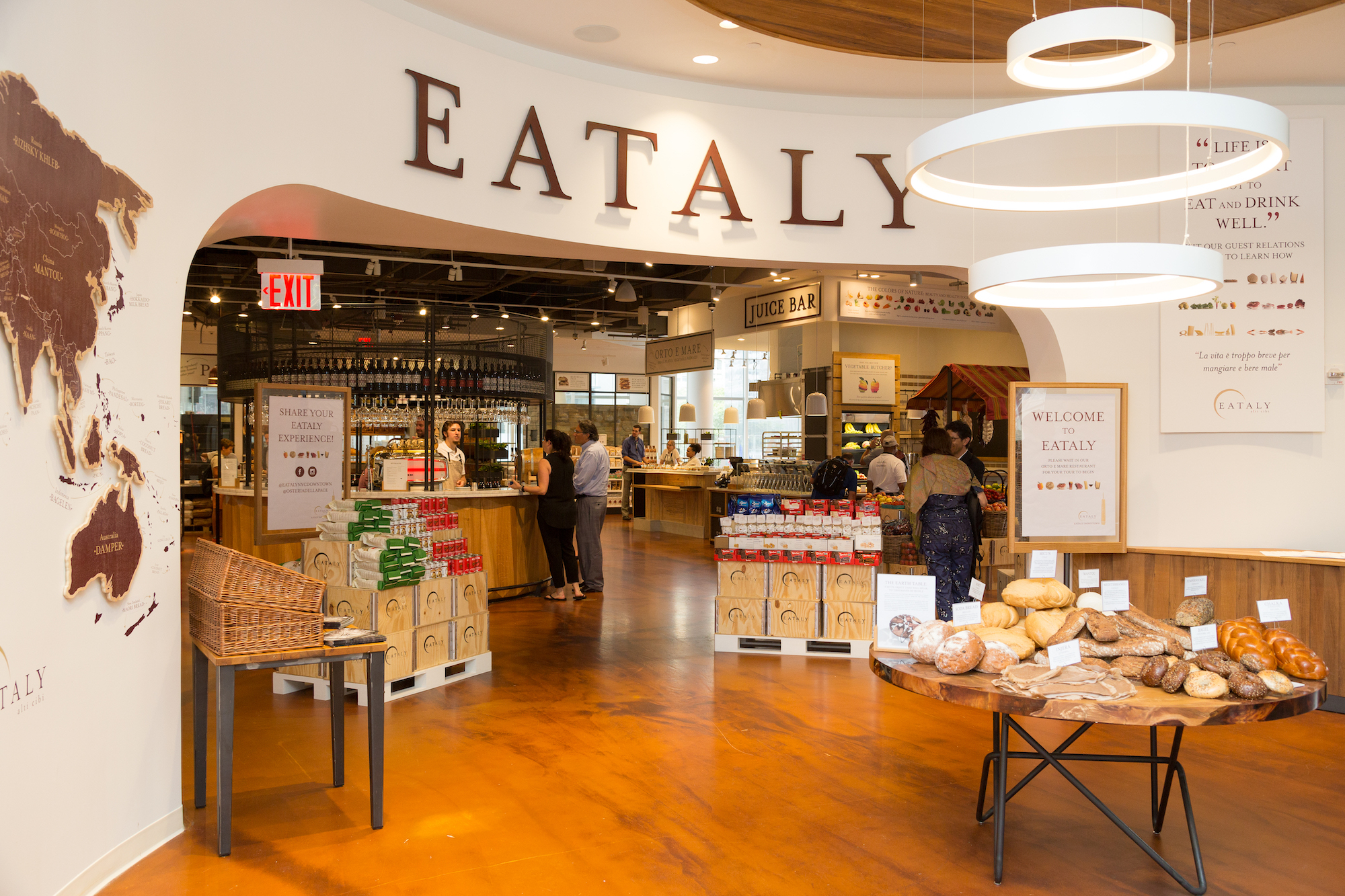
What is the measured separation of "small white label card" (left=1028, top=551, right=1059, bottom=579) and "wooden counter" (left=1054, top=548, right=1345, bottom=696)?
4.87ft

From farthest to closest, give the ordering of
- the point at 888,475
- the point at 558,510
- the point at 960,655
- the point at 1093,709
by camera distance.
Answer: the point at 888,475 < the point at 558,510 < the point at 960,655 < the point at 1093,709

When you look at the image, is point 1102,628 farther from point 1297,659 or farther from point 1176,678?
point 1297,659

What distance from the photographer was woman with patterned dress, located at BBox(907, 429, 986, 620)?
23.1 feet

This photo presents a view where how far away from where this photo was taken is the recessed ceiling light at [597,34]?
539cm

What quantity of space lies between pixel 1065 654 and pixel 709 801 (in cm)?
165

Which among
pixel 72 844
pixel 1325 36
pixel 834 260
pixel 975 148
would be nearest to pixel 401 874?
pixel 72 844

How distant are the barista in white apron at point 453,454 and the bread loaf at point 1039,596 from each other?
240 inches

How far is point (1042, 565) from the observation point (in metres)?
4.24

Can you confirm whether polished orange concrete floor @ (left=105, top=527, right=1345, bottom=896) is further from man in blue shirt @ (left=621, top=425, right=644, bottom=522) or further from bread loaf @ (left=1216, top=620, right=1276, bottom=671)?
man in blue shirt @ (left=621, top=425, right=644, bottom=522)

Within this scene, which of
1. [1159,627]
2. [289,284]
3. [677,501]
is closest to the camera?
[1159,627]

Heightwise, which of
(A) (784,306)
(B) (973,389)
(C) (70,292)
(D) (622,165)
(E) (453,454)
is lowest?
(E) (453,454)

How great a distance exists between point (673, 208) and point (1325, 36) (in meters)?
3.87

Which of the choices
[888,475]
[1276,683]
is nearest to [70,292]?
[1276,683]

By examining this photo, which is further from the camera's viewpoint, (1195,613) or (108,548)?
(1195,613)
